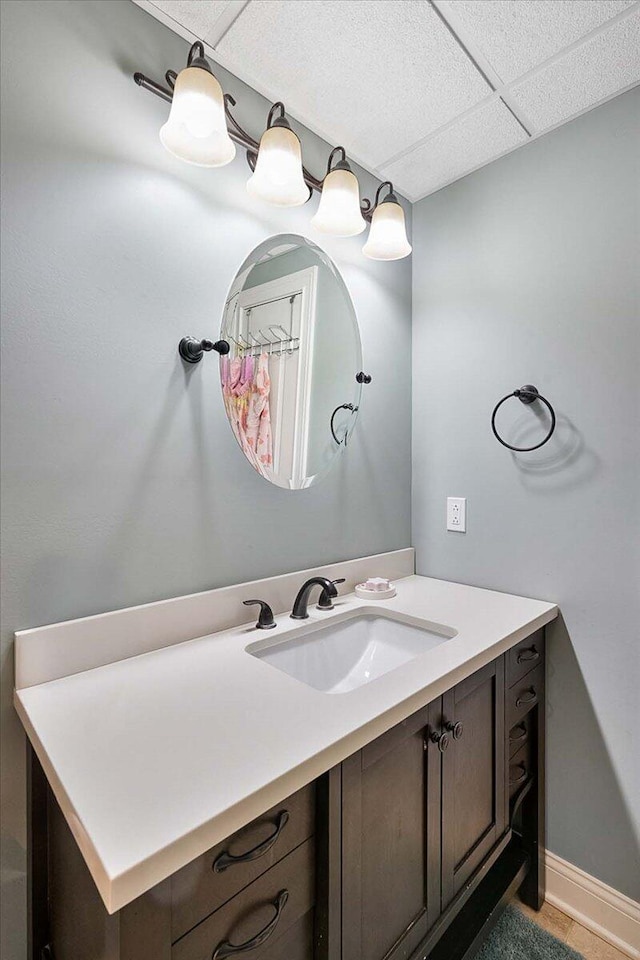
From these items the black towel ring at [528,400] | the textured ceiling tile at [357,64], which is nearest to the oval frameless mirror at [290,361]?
the textured ceiling tile at [357,64]

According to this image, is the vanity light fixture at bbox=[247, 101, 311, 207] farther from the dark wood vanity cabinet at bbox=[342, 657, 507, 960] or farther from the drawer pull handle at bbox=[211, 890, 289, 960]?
the drawer pull handle at bbox=[211, 890, 289, 960]

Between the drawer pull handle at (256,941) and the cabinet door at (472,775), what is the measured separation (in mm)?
466

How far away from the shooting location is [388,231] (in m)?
1.49

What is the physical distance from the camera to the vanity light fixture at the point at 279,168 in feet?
3.89

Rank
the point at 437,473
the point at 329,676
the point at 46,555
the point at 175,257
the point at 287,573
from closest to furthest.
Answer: the point at 46,555
the point at 175,257
the point at 329,676
the point at 287,573
the point at 437,473

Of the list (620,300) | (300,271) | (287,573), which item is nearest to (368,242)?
(300,271)

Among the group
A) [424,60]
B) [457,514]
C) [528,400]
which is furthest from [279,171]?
[457,514]

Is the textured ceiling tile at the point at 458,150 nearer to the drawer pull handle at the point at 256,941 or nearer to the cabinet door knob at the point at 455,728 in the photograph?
the cabinet door knob at the point at 455,728

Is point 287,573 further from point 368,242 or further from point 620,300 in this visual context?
point 620,300

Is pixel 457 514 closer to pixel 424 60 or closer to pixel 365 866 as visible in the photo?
pixel 365 866

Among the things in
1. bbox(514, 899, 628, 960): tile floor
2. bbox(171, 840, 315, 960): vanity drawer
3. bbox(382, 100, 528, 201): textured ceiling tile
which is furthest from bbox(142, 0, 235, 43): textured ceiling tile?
bbox(514, 899, 628, 960): tile floor

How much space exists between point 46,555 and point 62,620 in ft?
0.47

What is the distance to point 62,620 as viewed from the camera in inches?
39.0

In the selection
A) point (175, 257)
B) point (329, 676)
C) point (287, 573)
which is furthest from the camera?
point (287, 573)
